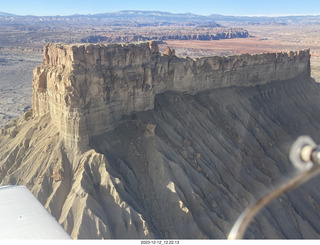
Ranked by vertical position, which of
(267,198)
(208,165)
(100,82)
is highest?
(100,82)

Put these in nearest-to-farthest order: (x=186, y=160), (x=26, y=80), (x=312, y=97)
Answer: (x=186, y=160), (x=312, y=97), (x=26, y=80)

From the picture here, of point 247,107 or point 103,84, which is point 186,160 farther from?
point 247,107

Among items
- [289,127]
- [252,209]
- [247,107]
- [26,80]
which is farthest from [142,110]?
[26,80]

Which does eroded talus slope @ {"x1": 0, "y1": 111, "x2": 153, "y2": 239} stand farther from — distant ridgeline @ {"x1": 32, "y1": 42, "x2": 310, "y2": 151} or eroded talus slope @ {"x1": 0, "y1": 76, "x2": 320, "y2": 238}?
distant ridgeline @ {"x1": 32, "y1": 42, "x2": 310, "y2": 151}

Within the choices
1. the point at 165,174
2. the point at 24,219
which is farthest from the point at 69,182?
the point at 24,219

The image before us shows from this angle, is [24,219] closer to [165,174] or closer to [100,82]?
[165,174]

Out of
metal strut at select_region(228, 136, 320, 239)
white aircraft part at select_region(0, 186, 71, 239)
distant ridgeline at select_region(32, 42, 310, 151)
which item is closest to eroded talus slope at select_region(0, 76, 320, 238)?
metal strut at select_region(228, 136, 320, 239)

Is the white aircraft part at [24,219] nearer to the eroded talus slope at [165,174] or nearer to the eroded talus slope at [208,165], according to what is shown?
the eroded talus slope at [165,174]

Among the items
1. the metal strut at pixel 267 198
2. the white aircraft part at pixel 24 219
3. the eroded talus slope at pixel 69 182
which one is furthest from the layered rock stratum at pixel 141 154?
the white aircraft part at pixel 24 219
